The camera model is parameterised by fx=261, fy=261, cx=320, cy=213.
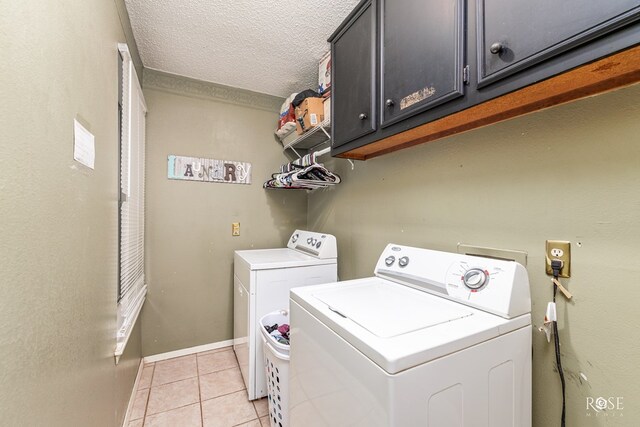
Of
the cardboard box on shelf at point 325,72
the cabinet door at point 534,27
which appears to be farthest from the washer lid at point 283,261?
the cabinet door at point 534,27

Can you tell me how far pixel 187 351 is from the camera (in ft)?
7.90

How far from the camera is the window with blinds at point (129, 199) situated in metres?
1.53

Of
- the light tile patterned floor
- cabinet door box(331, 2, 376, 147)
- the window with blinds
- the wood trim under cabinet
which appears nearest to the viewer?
the wood trim under cabinet

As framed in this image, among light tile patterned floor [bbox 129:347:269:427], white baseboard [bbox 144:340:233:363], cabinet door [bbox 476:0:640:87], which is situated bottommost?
light tile patterned floor [bbox 129:347:269:427]

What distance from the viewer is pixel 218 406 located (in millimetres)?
1779

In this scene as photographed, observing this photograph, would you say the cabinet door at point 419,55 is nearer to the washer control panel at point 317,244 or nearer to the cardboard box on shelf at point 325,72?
the cardboard box on shelf at point 325,72

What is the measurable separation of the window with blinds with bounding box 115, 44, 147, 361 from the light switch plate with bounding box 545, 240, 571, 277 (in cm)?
202

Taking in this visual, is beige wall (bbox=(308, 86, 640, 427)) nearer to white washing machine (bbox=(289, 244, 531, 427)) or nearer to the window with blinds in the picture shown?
white washing machine (bbox=(289, 244, 531, 427))

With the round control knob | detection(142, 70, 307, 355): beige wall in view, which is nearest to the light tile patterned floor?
detection(142, 70, 307, 355): beige wall

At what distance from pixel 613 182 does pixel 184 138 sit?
2.73 m

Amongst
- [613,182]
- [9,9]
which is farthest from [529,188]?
[9,9]

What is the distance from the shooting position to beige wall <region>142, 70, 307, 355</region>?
90.4 inches

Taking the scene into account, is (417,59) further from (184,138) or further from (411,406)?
(184,138)

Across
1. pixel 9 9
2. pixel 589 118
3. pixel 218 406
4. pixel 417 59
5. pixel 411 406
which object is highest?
pixel 417 59
